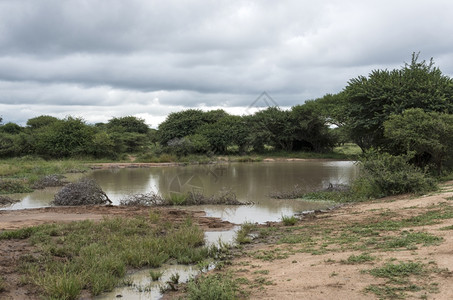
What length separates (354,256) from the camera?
267 inches

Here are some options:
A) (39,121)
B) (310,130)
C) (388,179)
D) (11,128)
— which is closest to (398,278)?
(388,179)

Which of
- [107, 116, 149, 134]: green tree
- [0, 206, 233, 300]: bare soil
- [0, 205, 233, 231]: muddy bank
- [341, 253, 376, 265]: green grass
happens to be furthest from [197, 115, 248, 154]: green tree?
[341, 253, 376, 265]: green grass

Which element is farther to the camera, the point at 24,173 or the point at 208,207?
the point at 24,173

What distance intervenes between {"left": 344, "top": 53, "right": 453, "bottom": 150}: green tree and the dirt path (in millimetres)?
11370

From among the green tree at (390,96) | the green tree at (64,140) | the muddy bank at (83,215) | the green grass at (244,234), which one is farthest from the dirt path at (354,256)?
the green tree at (64,140)

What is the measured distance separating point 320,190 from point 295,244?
1023 centimetres

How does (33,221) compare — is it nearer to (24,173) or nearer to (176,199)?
(176,199)

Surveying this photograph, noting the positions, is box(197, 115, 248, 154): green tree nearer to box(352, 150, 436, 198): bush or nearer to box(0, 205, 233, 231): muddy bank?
box(352, 150, 436, 198): bush

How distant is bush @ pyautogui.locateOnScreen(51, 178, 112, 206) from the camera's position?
16.0 meters

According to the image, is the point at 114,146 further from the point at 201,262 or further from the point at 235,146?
the point at 201,262

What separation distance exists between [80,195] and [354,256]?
12.6m

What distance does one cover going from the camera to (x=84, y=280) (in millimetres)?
6379

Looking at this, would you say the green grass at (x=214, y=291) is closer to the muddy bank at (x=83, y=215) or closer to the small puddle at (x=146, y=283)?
the small puddle at (x=146, y=283)

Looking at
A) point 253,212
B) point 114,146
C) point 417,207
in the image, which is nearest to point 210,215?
point 253,212
